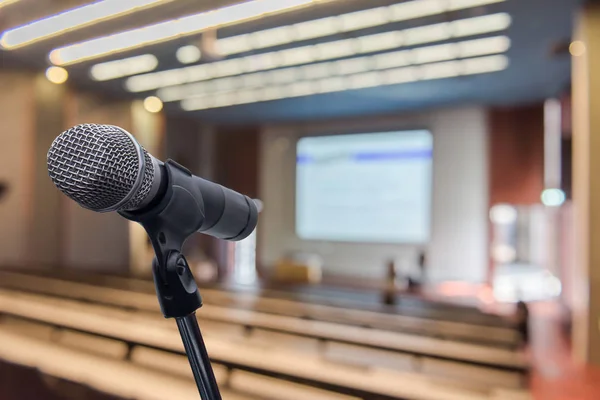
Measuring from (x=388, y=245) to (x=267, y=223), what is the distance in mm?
2904

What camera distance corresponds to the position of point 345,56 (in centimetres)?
570

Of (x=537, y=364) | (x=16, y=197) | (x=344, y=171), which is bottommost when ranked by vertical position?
(x=537, y=364)

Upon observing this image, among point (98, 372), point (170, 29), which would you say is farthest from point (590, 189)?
point (170, 29)

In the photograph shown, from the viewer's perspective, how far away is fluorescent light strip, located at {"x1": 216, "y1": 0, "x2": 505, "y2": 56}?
13.6 feet

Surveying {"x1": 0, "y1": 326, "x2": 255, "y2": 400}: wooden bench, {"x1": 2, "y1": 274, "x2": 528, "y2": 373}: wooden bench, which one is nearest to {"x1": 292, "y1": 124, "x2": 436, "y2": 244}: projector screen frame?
{"x1": 2, "y1": 274, "x2": 528, "y2": 373}: wooden bench

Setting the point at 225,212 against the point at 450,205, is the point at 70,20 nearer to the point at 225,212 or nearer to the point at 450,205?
the point at 225,212

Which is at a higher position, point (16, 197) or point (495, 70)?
point (495, 70)

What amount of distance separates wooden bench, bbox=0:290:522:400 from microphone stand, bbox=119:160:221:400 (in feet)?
3.36

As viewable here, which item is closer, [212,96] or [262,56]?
[262,56]

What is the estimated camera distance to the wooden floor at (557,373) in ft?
10.5

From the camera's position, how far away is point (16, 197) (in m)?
5.93

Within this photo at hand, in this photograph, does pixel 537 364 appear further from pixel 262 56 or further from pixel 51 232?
pixel 51 232

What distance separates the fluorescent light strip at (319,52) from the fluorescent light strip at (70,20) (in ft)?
6.08

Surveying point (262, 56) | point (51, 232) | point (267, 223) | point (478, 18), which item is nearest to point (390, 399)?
point (478, 18)
